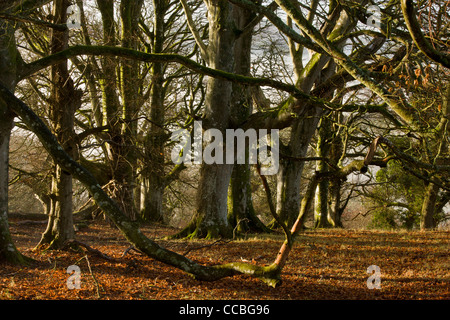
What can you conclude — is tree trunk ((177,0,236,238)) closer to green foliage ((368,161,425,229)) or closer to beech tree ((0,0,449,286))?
beech tree ((0,0,449,286))

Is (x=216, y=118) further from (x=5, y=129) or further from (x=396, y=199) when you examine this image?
(x=396, y=199)

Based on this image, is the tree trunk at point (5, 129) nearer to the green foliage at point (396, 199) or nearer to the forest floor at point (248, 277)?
the forest floor at point (248, 277)

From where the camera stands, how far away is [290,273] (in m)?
6.59

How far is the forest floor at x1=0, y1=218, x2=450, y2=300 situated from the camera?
528cm

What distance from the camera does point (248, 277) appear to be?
6.32m

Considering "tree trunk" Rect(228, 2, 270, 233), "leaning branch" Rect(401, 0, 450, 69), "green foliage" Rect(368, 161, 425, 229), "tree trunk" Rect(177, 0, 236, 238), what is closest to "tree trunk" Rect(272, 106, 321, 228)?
"tree trunk" Rect(228, 2, 270, 233)

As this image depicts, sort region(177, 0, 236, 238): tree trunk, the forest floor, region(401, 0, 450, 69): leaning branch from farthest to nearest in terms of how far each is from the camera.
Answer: region(177, 0, 236, 238): tree trunk → the forest floor → region(401, 0, 450, 69): leaning branch

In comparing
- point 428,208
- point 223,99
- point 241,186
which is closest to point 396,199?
point 428,208

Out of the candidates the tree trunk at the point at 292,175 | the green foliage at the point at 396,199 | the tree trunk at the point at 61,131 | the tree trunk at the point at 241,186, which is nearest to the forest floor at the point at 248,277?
the tree trunk at the point at 61,131

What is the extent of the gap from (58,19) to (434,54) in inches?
280

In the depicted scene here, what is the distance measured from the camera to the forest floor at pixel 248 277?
5.28 metres

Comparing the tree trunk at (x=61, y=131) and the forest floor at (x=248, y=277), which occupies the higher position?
the tree trunk at (x=61, y=131)
